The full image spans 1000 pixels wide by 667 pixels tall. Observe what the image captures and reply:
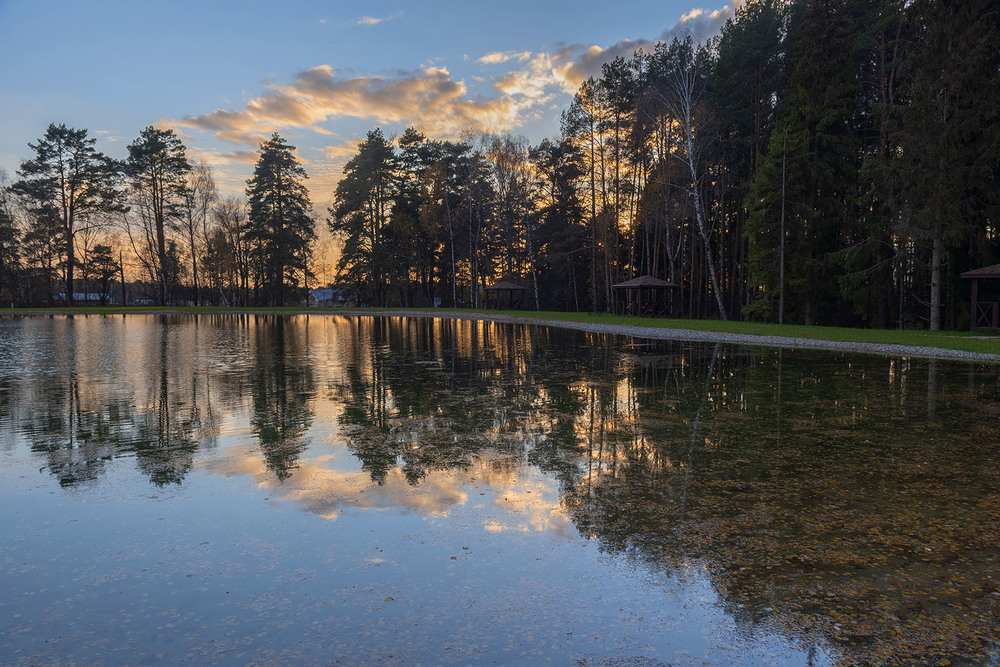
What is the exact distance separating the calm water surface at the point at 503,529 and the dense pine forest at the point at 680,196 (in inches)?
860

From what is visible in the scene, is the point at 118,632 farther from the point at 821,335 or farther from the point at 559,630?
the point at 821,335

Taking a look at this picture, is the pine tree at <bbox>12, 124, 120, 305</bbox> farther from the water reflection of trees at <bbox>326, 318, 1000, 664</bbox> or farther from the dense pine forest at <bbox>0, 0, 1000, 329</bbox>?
the water reflection of trees at <bbox>326, 318, 1000, 664</bbox>

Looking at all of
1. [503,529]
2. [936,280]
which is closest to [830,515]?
[503,529]

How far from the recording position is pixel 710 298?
48.0 m

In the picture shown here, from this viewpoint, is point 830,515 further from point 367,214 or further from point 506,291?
point 367,214

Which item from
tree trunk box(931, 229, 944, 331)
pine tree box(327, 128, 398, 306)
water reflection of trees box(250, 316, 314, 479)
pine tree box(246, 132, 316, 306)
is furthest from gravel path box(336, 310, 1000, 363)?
pine tree box(246, 132, 316, 306)

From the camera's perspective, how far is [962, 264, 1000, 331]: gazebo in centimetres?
2216

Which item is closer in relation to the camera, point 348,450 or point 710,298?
point 348,450

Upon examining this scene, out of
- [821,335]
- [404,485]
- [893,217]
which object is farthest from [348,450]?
[893,217]

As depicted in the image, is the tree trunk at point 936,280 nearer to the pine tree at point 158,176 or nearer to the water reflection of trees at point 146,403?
the water reflection of trees at point 146,403

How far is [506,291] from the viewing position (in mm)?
60656

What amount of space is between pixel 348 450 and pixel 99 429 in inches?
144

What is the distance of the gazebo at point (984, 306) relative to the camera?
872 inches

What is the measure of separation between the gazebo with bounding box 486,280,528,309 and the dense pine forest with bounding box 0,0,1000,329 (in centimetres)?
166
